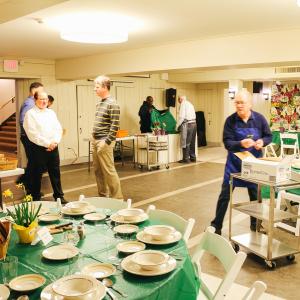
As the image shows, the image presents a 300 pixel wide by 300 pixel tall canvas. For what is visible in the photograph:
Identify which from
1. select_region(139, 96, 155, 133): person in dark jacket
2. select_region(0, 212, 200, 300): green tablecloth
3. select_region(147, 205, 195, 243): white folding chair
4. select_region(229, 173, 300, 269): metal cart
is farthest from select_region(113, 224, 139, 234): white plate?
select_region(139, 96, 155, 133): person in dark jacket

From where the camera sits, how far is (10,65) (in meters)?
7.70

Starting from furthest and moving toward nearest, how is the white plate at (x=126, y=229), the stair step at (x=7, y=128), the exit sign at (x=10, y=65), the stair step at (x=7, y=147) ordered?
the stair step at (x=7, y=128), the stair step at (x=7, y=147), the exit sign at (x=10, y=65), the white plate at (x=126, y=229)

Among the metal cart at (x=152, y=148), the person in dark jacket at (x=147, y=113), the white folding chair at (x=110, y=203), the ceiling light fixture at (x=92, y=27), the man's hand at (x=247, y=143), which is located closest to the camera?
the white folding chair at (x=110, y=203)

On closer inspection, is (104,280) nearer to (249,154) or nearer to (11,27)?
(249,154)

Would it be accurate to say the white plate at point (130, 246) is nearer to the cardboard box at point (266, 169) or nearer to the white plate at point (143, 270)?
the white plate at point (143, 270)

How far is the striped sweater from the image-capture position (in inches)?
181

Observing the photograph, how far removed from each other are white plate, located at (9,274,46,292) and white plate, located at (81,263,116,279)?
20 cm

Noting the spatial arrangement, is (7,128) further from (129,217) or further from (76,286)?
(76,286)

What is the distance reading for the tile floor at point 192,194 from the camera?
123 inches

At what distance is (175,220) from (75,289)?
1.06 metres

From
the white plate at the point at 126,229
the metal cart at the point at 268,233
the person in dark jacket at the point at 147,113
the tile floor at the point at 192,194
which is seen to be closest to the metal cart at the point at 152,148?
the tile floor at the point at 192,194

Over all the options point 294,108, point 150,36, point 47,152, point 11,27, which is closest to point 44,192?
point 47,152

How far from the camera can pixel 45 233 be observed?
2102 millimetres

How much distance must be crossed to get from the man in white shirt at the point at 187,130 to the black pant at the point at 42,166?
164 inches
